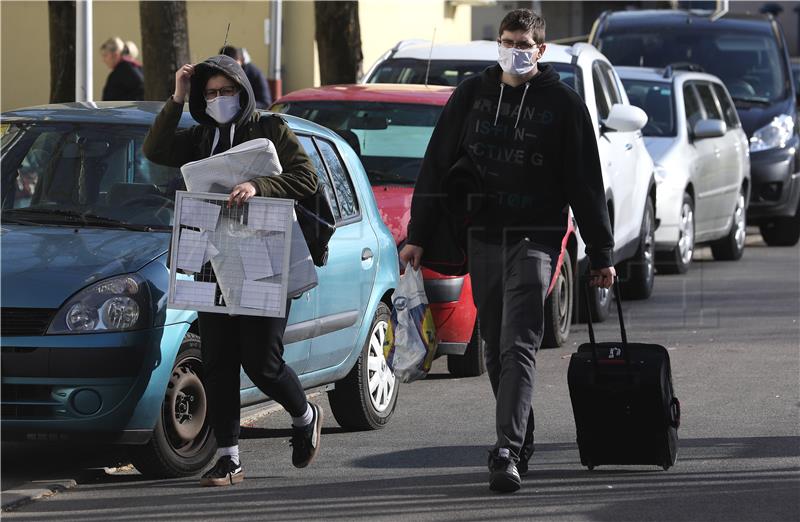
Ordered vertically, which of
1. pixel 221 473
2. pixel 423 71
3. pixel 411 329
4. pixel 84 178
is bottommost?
pixel 221 473

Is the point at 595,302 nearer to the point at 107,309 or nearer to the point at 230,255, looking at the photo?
the point at 230,255

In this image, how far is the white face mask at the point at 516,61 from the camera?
21.4 ft

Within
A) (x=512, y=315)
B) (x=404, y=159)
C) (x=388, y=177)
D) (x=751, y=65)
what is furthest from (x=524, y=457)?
(x=751, y=65)

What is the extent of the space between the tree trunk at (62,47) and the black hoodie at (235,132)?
40.4 feet

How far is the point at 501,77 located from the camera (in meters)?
6.65

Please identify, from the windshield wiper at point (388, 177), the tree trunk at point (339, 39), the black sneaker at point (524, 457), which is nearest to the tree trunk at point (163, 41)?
the tree trunk at point (339, 39)

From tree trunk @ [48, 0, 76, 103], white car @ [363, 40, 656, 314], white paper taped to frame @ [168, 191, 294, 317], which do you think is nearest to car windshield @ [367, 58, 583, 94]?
white car @ [363, 40, 656, 314]

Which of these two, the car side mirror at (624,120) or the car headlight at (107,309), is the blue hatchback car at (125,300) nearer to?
the car headlight at (107,309)

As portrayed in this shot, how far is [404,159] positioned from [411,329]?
126 inches

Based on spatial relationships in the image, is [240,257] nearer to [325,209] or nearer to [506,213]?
[325,209]

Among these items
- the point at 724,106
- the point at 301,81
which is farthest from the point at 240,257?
the point at 301,81

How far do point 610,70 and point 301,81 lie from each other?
13.8 meters

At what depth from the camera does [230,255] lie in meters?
6.38

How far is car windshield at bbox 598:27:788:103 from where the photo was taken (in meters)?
18.3
